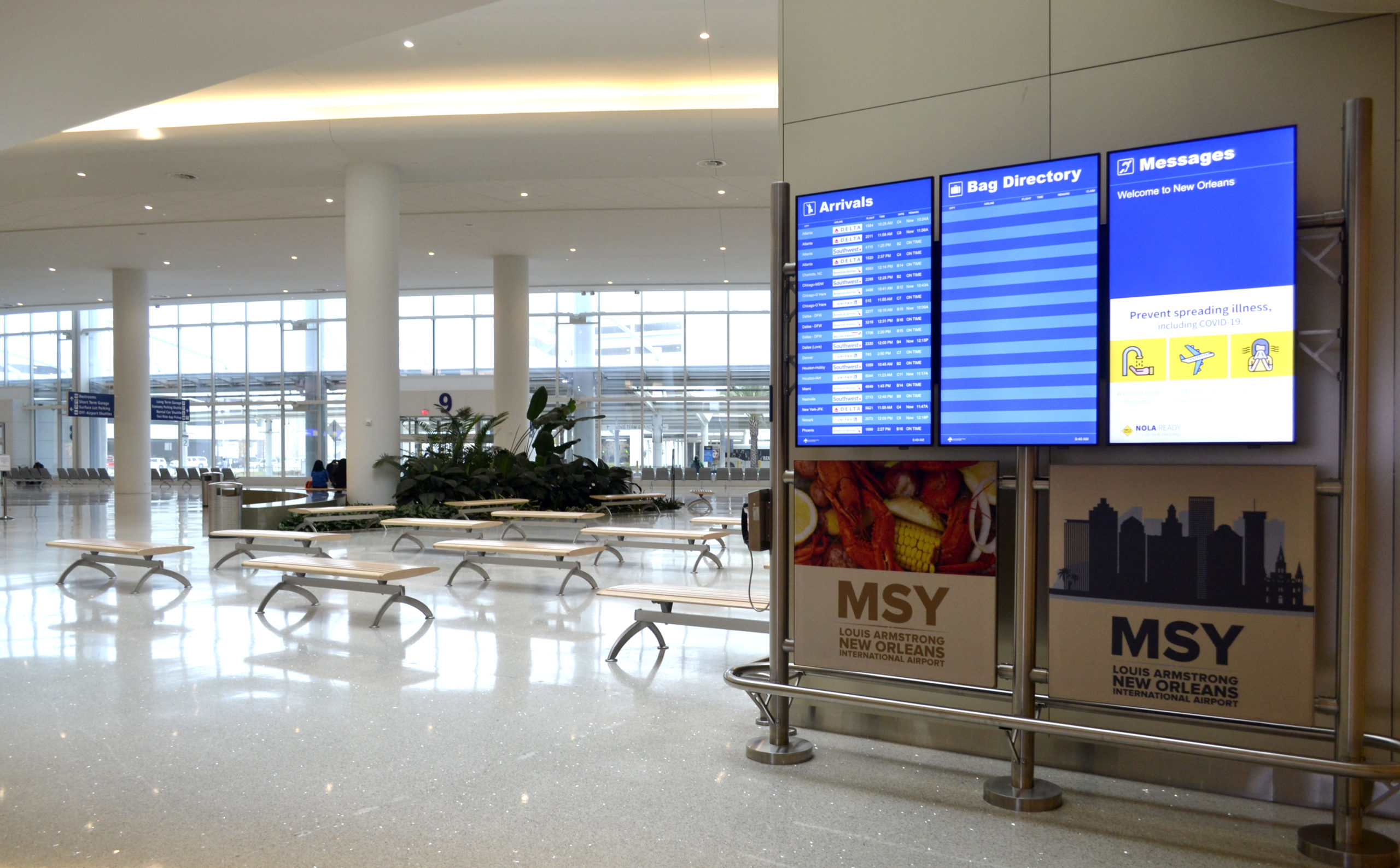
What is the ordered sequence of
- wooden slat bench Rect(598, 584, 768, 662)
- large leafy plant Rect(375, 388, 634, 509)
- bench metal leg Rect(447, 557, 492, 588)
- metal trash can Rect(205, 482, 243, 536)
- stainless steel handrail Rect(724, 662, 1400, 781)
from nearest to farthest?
stainless steel handrail Rect(724, 662, 1400, 781) < wooden slat bench Rect(598, 584, 768, 662) < bench metal leg Rect(447, 557, 492, 588) < metal trash can Rect(205, 482, 243, 536) < large leafy plant Rect(375, 388, 634, 509)

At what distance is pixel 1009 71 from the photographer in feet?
12.1

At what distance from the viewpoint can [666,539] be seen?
37.9 ft

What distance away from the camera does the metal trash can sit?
40.6 feet

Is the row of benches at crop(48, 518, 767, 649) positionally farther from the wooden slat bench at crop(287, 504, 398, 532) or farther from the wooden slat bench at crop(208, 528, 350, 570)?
the wooden slat bench at crop(287, 504, 398, 532)

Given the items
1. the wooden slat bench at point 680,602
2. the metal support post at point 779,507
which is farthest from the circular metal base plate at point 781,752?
the wooden slat bench at point 680,602

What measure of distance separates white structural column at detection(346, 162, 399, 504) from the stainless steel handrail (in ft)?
38.9

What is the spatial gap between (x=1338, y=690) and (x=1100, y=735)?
28.3 inches

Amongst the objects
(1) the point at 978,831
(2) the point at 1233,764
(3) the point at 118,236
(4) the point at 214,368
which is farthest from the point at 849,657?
(4) the point at 214,368

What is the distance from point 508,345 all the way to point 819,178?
18.7 m

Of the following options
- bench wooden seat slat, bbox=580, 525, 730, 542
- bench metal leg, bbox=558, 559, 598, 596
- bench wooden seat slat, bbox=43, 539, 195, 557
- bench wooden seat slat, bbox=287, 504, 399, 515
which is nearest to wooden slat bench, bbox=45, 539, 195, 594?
bench wooden seat slat, bbox=43, 539, 195, 557

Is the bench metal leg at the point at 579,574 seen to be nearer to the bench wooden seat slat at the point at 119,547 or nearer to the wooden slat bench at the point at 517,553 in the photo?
the wooden slat bench at the point at 517,553

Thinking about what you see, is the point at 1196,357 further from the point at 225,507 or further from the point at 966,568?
the point at 225,507

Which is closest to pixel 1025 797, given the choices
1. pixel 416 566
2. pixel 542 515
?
pixel 416 566

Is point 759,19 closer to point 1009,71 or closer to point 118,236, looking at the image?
point 1009,71
